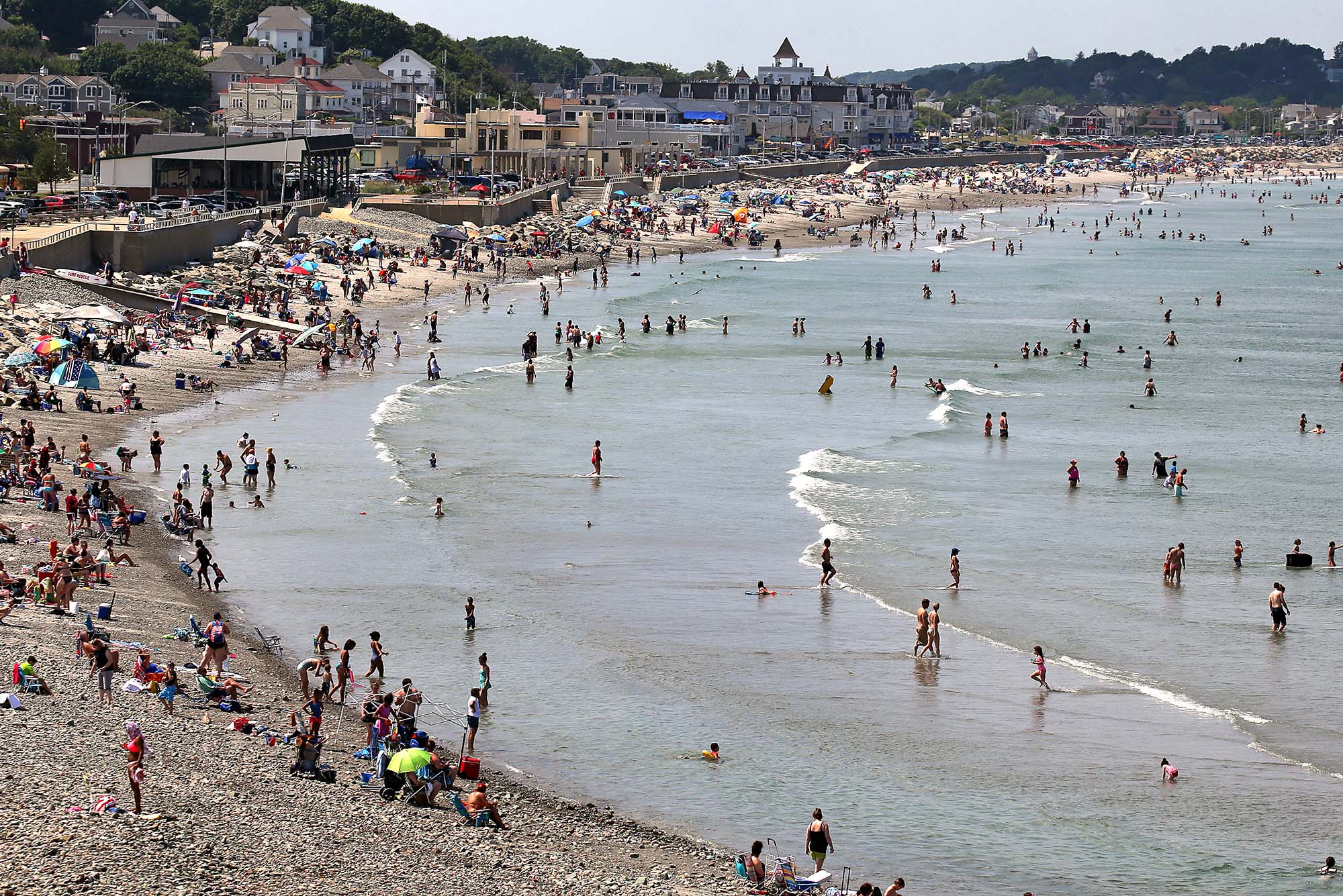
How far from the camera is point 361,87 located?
146m

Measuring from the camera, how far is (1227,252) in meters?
104

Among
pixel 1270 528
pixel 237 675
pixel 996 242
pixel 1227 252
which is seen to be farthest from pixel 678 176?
pixel 237 675

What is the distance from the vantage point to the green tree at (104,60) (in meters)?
130

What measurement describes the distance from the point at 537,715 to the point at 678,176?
102501 mm

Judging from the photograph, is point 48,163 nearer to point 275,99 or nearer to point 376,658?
point 275,99

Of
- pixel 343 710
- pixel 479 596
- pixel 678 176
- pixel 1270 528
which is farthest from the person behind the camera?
pixel 678 176

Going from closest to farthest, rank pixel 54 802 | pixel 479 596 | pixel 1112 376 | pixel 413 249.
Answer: pixel 54 802, pixel 479 596, pixel 1112 376, pixel 413 249

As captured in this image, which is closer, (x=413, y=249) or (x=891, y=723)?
(x=891, y=723)

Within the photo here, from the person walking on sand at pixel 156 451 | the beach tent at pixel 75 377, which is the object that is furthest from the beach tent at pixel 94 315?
the person walking on sand at pixel 156 451

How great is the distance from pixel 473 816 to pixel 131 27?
149 meters

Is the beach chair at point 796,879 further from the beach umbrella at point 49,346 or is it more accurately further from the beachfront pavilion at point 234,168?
the beachfront pavilion at point 234,168

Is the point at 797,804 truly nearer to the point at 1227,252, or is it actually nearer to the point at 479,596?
the point at 479,596

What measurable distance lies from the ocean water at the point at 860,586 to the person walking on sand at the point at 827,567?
27 cm

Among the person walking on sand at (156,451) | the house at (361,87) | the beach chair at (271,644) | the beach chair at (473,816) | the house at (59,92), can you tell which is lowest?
the beach chair at (473,816)
